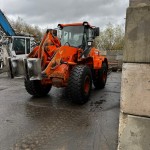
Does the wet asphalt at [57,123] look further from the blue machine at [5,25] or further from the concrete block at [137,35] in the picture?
the blue machine at [5,25]

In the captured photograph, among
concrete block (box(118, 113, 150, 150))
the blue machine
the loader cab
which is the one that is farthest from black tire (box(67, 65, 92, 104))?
the blue machine

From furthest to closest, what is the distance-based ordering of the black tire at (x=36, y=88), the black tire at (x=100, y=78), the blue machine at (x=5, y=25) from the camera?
1. the blue machine at (x=5, y=25)
2. the black tire at (x=100, y=78)
3. the black tire at (x=36, y=88)

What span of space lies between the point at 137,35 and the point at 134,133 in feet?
3.31

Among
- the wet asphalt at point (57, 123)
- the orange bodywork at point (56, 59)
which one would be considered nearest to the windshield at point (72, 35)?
the orange bodywork at point (56, 59)

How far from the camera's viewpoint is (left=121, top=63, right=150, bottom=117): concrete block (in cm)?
246

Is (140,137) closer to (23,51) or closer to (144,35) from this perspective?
(144,35)

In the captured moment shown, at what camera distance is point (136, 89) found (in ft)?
8.23

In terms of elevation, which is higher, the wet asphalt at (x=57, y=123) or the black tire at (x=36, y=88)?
the black tire at (x=36, y=88)

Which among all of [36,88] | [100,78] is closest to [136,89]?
[36,88]

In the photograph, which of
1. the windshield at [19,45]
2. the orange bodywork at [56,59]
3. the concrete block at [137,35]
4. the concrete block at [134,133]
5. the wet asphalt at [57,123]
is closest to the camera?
the concrete block at [137,35]

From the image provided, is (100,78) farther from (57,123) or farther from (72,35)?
(57,123)

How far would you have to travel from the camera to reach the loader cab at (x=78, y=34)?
26.5ft

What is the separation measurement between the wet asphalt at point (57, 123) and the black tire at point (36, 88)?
0.66ft

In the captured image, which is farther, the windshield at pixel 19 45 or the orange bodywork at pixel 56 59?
the windshield at pixel 19 45
